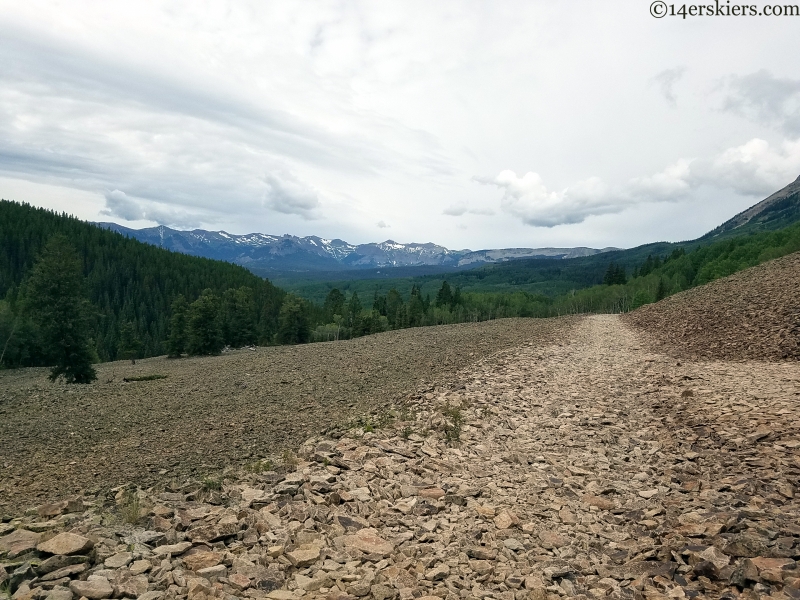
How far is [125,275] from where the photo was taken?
150250mm

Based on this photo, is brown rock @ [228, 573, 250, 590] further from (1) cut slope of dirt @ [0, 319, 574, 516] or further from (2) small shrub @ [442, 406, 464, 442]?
(2) small shrub @ [442, 406, 464, 442]

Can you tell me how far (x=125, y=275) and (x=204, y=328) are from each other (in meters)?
101

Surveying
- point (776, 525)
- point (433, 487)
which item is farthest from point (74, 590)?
point (776, 525)

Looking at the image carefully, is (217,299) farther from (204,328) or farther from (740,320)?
(740,320)

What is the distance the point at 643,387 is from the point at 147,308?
147 metres

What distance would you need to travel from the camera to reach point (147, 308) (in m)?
137

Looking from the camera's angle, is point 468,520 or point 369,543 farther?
point 468,520

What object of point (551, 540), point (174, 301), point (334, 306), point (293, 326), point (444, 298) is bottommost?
point (293, 326)

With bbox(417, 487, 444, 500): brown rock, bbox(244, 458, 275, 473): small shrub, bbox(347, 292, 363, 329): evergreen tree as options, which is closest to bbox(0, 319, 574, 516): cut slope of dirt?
bbox(244, 458, 275, 473): small shrub

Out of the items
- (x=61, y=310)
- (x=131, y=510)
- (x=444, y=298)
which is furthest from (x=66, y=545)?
(x=444, y=298)

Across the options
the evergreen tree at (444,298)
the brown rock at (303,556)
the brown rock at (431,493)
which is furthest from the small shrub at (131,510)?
the evergreen tree at (444,298)

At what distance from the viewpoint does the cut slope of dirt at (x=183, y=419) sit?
9.99 meters

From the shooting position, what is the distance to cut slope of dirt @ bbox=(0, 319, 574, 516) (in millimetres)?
9992

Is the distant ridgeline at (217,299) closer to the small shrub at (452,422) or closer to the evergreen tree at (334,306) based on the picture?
the evergreen tree at (334,306)
